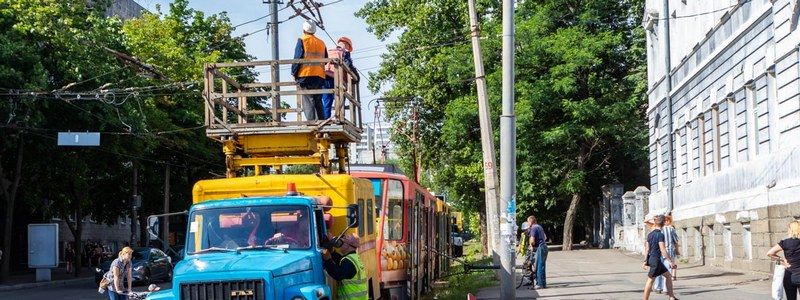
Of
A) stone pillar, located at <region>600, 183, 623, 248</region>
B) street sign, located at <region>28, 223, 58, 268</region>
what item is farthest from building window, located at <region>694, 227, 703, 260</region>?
street sign, located at <region>28, 223, 58, 268</region>

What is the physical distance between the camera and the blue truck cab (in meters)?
11.4

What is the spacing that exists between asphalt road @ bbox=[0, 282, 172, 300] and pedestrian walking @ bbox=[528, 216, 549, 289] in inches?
498

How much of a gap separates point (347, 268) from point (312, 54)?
4.79 metres

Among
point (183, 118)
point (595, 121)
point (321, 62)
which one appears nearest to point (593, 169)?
point (595, 121)

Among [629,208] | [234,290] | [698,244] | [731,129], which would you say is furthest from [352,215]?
[629,208]

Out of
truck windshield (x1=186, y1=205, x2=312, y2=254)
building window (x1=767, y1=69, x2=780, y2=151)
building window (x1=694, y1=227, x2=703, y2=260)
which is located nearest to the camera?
truck windshield (x1=186, y1=205, x2=312, y2=254)

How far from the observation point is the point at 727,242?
1166 inches

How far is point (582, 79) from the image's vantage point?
156ft

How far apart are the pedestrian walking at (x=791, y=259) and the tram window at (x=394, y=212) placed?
6.76m

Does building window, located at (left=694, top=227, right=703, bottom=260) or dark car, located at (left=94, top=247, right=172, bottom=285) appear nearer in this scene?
building window, located at (left=694, top=227, right=703, bottom=260)

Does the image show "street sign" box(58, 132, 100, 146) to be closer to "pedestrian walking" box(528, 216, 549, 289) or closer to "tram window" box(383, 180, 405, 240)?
"tram window" box(383, 180, 405, 240)

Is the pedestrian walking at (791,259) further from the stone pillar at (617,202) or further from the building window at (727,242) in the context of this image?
the stone pillar at (617,202)

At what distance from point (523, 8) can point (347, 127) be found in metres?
35.1

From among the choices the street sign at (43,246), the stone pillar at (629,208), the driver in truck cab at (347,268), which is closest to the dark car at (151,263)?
the street sign at (43,246)
